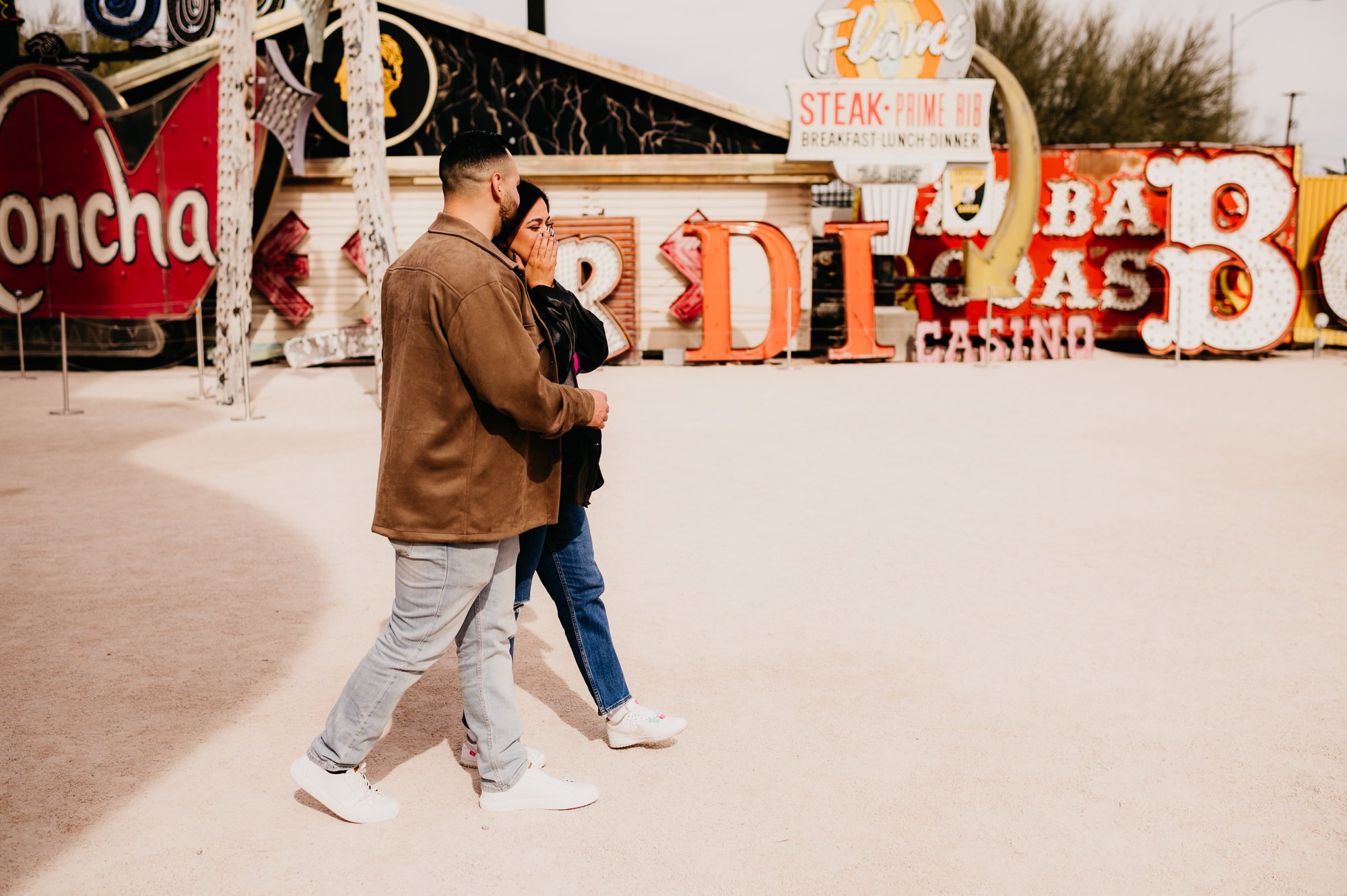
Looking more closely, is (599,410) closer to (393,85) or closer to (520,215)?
(520,215)

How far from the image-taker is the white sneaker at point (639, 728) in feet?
13.0

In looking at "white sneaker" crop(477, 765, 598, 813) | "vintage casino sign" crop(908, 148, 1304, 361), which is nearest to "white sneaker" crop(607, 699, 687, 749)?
"white sneaker" crop(477, 765, 598, 813)

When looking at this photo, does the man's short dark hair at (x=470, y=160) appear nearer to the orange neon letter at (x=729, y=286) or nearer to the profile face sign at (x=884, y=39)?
the orange neon letter at (x=729, y=286)

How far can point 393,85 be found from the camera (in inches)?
811

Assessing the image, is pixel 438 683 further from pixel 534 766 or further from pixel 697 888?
pixel 697 888

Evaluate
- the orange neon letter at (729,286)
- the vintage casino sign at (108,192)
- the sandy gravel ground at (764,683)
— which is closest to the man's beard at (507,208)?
the sandy gravel ground at (764,683)

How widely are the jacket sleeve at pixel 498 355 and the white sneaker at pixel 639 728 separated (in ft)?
4.13

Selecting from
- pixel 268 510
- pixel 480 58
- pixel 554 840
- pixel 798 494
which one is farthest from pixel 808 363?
pixel 554 840

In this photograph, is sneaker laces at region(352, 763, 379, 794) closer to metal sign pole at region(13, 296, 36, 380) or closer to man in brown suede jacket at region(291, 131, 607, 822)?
man in brown suede jacket at region(291, 131, 607, 822)

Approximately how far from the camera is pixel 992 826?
3422 millimetres

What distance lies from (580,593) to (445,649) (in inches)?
22.4

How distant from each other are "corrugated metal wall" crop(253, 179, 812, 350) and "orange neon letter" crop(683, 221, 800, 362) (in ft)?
0.88

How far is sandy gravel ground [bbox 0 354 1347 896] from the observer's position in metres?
3.27

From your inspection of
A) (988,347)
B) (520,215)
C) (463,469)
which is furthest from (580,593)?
(988,347)
